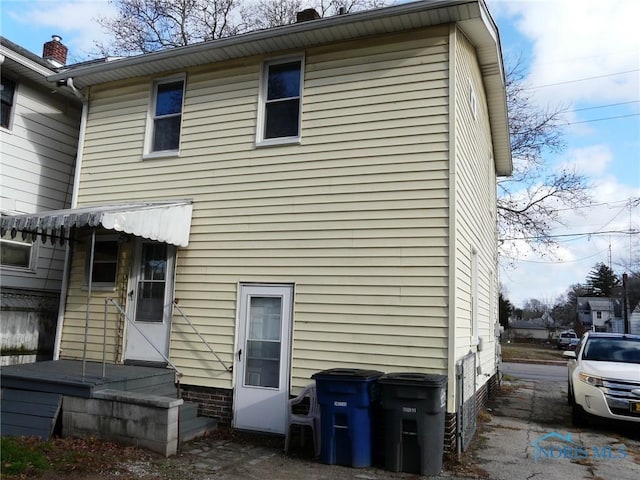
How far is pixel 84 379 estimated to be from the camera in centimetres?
698

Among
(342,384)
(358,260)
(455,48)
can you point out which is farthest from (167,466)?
(455,48)

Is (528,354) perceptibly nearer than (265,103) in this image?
No

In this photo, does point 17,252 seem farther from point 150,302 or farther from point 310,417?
point 310,417

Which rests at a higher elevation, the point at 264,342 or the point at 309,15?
the point at 309,15

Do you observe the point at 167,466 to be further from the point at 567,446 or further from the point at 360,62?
the point at 360,62

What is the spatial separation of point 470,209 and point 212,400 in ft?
16.8

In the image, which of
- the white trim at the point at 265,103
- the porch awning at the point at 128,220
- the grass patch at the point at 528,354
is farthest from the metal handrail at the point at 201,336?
the grass patch at the point at 528,354

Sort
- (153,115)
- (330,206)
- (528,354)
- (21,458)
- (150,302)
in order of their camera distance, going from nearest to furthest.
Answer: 1. (21,458)
2. (330,206)
3. (150,302)
4. (153,115)
5. (528,354)

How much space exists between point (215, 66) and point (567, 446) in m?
8.10

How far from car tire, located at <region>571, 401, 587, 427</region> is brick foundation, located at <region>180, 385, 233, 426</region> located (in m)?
5.65

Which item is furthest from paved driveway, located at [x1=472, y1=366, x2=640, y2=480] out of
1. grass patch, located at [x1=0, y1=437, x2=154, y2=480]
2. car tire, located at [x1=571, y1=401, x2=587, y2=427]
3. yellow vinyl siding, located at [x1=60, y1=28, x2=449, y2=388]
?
grass patch, located at [x1=0, y1=437, x2=154, y2=480]

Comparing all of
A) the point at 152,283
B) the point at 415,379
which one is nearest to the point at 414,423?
the point at 415,379

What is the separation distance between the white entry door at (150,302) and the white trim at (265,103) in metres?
2.38

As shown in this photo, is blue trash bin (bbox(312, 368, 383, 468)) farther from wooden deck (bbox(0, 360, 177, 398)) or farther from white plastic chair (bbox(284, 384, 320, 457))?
wooden deck (bbox(0, 360, 177, 398))
